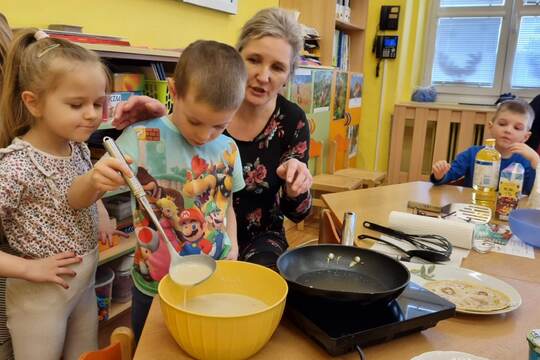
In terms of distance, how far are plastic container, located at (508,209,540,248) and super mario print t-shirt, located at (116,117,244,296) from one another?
876 mm

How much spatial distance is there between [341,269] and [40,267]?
2.35 ft

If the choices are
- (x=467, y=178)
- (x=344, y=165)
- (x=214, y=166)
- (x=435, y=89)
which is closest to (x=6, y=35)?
(x=214, y=166)

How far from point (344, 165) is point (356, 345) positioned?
3525 mm

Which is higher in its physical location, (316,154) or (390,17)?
(390,17)

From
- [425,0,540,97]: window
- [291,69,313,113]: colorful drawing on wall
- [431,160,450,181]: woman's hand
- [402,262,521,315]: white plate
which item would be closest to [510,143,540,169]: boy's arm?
[431,160,450,181]: woman's hand

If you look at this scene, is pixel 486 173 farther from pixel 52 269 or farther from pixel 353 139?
pixel 353 139

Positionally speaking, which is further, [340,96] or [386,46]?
[386,46]

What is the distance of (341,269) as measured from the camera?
909 mm

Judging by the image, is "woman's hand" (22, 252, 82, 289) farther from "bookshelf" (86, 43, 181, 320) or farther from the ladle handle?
"bookshelf" (86, 43, 181, 320)

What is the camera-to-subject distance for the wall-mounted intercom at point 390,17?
13.4 feet

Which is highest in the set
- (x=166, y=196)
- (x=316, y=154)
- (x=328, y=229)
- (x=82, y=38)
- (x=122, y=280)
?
(x=82, y=38)

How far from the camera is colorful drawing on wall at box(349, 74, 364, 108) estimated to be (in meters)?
4.08

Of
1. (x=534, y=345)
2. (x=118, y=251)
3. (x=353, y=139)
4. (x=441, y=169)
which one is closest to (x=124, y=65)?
(x=118, y=251)

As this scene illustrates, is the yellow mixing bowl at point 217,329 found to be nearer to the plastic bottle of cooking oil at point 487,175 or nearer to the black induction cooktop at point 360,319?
the black induction cooktop at point 360,319
